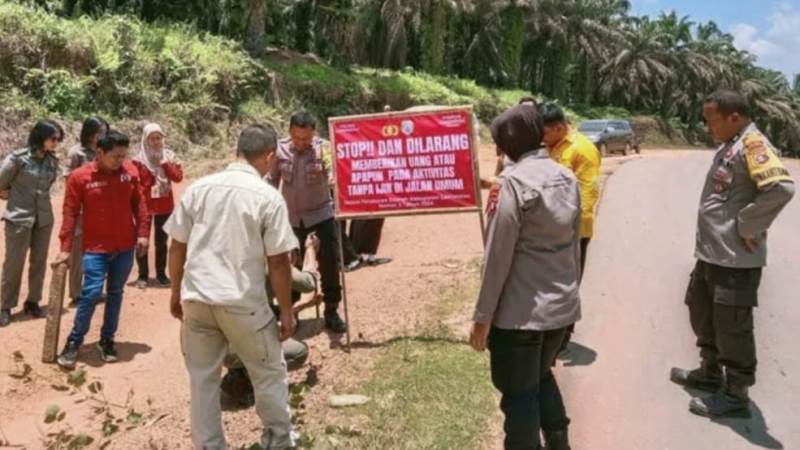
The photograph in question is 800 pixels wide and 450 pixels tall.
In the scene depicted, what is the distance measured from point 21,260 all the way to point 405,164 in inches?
144

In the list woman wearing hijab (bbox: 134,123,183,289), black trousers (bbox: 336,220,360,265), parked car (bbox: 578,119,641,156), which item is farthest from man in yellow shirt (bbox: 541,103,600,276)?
parked car (bbox: 578,119,641,156)

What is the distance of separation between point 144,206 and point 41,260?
4.86 ft

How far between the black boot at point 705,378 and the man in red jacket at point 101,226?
420 cm

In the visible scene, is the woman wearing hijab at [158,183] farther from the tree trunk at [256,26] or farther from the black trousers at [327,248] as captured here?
the tree trunk at [256,26]

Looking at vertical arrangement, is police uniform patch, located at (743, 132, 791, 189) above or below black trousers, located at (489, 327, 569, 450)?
above

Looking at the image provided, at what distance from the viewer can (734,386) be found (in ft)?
13.6

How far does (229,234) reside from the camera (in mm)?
3461

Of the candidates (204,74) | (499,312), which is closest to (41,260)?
(499,312)

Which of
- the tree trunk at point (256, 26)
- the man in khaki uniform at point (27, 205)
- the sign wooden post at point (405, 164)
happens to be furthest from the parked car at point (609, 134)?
the man in khaki uniform at point (27, 205)

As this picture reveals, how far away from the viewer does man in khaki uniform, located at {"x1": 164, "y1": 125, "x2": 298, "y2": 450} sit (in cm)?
346

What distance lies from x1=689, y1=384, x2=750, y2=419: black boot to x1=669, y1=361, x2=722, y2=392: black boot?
30 cm

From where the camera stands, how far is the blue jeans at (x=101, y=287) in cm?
545

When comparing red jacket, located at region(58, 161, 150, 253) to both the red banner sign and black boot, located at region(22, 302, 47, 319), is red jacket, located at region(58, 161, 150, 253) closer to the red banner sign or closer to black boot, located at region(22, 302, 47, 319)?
black boot, located at region(22, 302, 47, 319)

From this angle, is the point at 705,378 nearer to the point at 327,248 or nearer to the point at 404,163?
the point at 404,163
